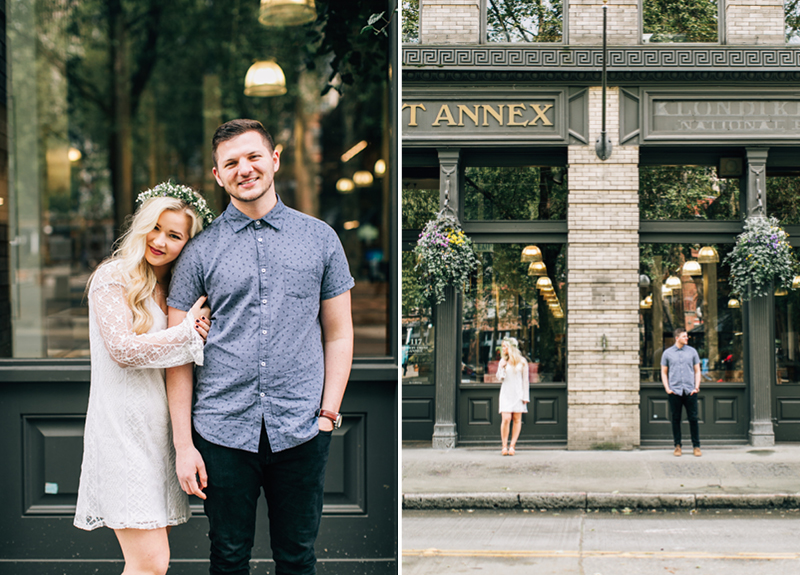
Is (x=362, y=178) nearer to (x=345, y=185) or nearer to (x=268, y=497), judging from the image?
(x=345, y=185)

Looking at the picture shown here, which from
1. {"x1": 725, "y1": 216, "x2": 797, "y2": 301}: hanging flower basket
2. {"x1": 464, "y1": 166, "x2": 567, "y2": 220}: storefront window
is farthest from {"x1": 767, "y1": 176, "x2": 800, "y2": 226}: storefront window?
{"x1": 464, "y1": 166, "x2": 567, "y2": 220}: storefront window

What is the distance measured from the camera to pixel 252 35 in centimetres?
1614

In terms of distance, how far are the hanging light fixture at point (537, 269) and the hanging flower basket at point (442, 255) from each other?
66 centimetres

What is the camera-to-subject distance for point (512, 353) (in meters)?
7.07

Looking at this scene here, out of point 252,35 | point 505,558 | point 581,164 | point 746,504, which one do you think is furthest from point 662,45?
point 252,35

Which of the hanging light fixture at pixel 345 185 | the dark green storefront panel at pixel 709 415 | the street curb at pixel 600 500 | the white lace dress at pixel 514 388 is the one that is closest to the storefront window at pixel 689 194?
the dark green storefront panel at pixel 709 415

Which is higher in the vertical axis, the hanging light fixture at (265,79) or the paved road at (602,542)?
the hanging light fixture at (265,79)

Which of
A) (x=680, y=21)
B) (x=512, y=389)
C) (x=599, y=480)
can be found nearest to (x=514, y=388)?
(x=512, y=389)

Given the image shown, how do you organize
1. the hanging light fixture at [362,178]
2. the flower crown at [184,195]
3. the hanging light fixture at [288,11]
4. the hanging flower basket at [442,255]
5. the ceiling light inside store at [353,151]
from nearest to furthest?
1. the flower crown at [184,195]
2. the hanging flower basket at [442,255]
3. the hanging light fixture at [288,11]
4. the ceiling light inside store at [353,151]
5. the hanging light fixture at [362,178]

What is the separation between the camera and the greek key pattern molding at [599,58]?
6.30 meters

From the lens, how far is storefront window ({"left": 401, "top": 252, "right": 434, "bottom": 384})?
6051 millimetres

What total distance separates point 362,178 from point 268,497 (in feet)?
66.4

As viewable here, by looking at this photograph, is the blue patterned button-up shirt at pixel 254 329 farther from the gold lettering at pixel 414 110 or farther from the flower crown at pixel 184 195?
the gold lettering at pixel 414 110

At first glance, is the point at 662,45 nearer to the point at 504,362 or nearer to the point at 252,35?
the point at 504,362
